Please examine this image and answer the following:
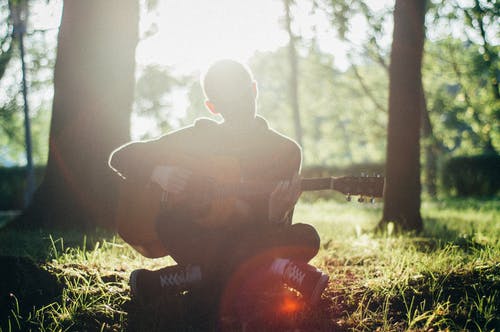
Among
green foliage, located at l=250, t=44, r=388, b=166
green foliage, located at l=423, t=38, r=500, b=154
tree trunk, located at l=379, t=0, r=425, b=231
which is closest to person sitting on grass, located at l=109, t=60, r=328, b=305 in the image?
tree trunk, located at l=379, t=0, r=425, b=231

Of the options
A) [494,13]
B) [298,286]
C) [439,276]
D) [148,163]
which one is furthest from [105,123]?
[494,13]

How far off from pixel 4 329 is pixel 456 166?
1763 cm

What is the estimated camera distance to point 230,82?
3.24 m

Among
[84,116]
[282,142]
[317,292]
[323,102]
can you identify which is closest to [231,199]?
[282,142]

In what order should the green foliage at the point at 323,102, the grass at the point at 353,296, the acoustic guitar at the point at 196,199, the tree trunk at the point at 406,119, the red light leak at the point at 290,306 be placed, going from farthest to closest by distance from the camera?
the green foliage at the point at 323,102, the tree trunk at the point at 406,119, the acoustic guitar at the point at 196,199, the red light leak at the point at 290,306, the grass at the point at 353,296

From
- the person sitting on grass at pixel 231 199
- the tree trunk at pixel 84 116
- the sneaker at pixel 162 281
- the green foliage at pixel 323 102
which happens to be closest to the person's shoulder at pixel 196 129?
the person sitting on grass at pixel 231 199

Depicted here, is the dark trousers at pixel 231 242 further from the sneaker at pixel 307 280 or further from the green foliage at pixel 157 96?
the green foliage at pixel 157 96

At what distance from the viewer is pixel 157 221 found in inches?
132

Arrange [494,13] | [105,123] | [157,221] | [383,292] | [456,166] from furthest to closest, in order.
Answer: [456,166] < [494,13] < [105,123] < [157,221] < [383,292]

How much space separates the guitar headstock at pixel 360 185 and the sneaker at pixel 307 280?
757 millimetres

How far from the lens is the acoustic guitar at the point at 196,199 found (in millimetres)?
3189

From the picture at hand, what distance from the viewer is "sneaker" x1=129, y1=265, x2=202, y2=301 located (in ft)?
10.3

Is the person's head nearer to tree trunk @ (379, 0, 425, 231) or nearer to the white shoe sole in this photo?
the white shoe sole

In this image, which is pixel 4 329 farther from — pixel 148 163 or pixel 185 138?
pixel 185 138
